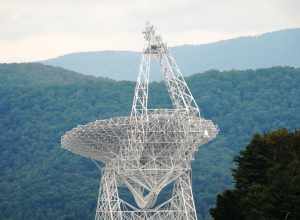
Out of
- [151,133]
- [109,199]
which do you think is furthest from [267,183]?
[109,199]

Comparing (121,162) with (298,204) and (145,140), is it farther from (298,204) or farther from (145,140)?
(298,204)

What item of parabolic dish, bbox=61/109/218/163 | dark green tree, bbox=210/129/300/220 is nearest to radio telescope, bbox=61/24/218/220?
parabolic dish, bbox=61/109/218/163

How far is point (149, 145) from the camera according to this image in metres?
85.4

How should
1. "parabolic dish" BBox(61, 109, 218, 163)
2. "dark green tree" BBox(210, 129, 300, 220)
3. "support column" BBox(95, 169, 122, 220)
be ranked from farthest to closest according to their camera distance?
"support column" BBox(95, 169, 122, 220)
"parabolic dish" BBox(61, 109, 218, 163)
"dark green tree" BBox(210, 129, 300, 220)

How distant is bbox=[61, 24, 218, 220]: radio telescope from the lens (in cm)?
8425

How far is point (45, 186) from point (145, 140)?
337 feet

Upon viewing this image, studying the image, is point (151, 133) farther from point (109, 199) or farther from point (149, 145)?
point (109, 199)

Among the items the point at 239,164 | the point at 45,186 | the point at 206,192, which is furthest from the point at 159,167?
the point at 45,186

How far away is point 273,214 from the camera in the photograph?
2608 inches

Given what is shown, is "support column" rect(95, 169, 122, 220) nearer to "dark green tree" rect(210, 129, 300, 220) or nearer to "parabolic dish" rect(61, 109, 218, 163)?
"parabolic dish" rect(61, 109, 218, 163)

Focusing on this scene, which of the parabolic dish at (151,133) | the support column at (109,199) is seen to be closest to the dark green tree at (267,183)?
the parabolic dish at (151,133)

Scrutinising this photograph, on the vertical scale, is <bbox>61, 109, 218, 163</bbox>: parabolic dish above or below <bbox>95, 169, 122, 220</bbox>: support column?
above

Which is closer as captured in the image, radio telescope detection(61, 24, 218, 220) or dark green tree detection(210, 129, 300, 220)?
dark green tree detection(210, 129, 300, 220)

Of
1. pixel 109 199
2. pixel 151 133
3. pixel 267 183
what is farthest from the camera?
pixel 109 199
